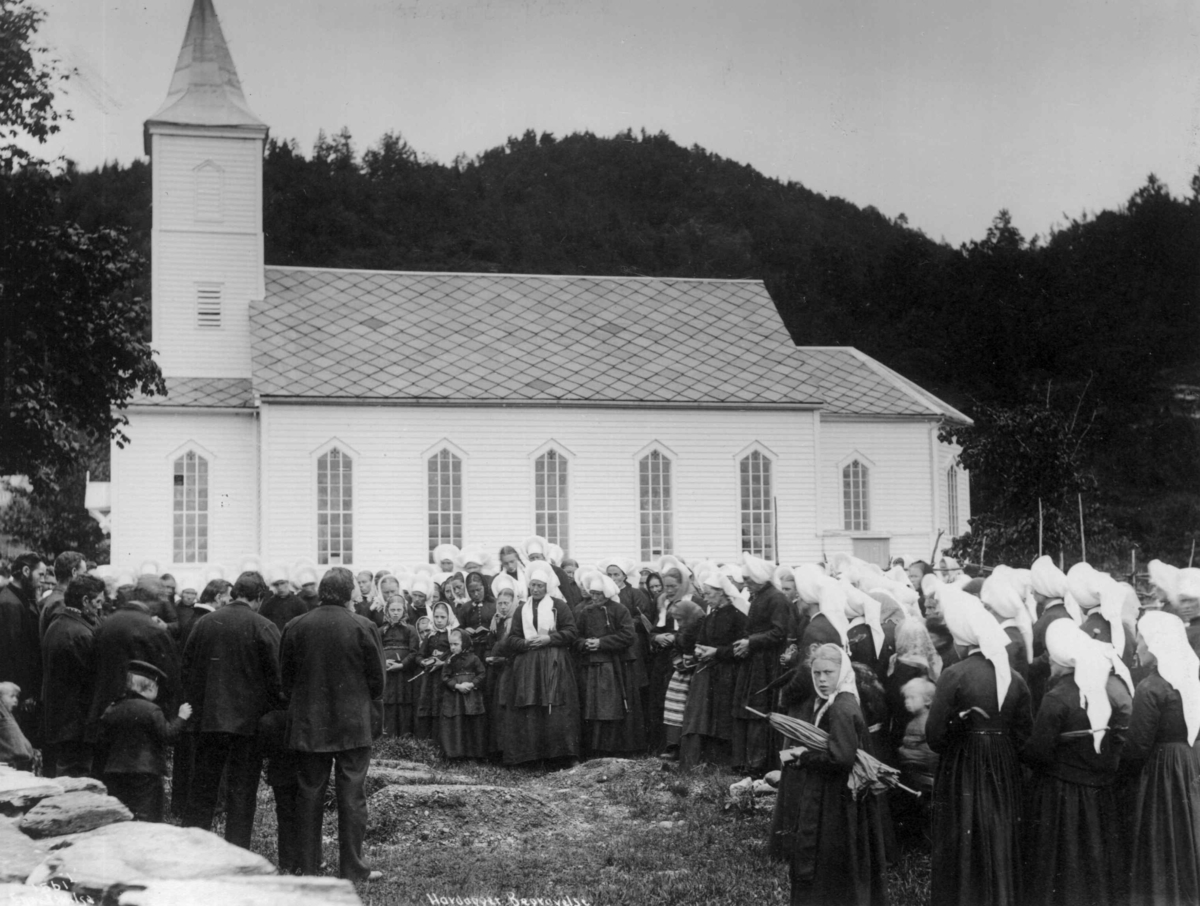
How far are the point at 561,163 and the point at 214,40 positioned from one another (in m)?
29.5

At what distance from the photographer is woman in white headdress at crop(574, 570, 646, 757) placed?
1328cm

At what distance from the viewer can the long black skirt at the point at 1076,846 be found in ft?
23.6

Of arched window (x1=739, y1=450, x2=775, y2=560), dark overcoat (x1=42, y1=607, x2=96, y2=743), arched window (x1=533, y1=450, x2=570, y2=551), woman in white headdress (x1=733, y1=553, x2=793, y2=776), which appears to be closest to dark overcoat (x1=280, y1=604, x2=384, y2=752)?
dark overcoat (x1=42, y1=607, x2=96, y2=743)

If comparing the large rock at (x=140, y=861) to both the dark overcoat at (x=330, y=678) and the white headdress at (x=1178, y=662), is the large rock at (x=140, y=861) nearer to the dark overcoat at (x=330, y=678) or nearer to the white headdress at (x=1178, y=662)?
the dark overcoat at (x=330, y=678)

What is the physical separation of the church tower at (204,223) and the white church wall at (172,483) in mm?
2102

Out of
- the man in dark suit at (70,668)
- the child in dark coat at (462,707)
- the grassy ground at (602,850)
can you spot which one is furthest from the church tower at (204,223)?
the man in dark suit at (70,668)

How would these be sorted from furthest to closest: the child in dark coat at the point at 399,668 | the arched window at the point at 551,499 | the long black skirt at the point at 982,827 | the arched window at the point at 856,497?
the arched window at the point at 856,497, the arched window at the point at 551,499, the child in dark coat at the point at 399,668, the long black skirt at the point at 982,827

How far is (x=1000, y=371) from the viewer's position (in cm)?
5275

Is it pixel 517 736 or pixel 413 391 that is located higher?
pixel 413 391

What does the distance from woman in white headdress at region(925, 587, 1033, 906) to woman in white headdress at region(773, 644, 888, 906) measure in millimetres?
403

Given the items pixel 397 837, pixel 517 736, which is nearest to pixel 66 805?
pixel 397 837

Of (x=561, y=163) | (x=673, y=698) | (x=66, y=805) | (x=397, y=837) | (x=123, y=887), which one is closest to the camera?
(x=123, y=887)

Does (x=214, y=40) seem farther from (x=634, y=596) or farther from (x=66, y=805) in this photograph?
(x=66, y=805)

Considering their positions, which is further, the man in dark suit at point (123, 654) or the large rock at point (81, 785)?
the man in dark suit at point (123, 654)
